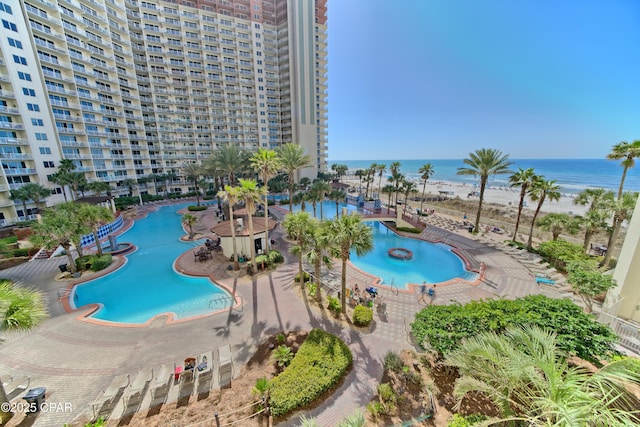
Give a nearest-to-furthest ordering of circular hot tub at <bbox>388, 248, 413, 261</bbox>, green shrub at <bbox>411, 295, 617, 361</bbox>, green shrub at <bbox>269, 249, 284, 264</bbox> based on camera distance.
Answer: green shrub at <bbox>411, 295, 617, 361</bbox> → green shrub at <bbox>269, 249, 284, 264</bbox> → circular hot tub at <bbox>388, 248, 413, 261</bbox>

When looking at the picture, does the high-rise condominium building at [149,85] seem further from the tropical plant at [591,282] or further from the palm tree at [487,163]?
the tropical plant at [591,282]

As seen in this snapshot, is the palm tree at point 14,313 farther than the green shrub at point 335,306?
No

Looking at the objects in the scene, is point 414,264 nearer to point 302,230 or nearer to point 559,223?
point 302,230

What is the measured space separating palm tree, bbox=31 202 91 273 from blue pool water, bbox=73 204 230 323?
3.65m

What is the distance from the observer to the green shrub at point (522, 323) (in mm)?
8500

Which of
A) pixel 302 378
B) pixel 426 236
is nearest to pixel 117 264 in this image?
pixel 302 378

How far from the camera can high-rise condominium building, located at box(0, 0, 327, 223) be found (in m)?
37.3

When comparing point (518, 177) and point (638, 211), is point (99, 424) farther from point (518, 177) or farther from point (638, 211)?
point (518, 177)

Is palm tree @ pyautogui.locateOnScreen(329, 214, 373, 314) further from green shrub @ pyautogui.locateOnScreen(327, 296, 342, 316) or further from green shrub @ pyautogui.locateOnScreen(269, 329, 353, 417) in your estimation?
green shrub @ pyautogui.locateOnScreen(269, 329, 353, 417)

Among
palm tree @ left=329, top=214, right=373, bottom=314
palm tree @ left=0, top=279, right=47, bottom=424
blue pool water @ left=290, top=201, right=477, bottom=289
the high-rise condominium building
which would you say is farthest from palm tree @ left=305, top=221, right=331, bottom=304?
the high-rise condominium building

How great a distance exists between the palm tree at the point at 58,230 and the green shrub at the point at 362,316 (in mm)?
23097

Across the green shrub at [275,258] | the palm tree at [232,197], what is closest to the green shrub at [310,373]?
the green shrub at [275,258]

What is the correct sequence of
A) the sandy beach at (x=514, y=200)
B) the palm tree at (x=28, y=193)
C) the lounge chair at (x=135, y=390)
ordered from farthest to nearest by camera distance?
the sandy beach at (x=514, y=200) → the palm tree at (x=28, y=193) → the lounge chair at (x=135, y=390)

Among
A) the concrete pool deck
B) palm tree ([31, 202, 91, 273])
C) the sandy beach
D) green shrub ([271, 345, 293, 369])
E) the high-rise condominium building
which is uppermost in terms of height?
the high-rise condominium building
